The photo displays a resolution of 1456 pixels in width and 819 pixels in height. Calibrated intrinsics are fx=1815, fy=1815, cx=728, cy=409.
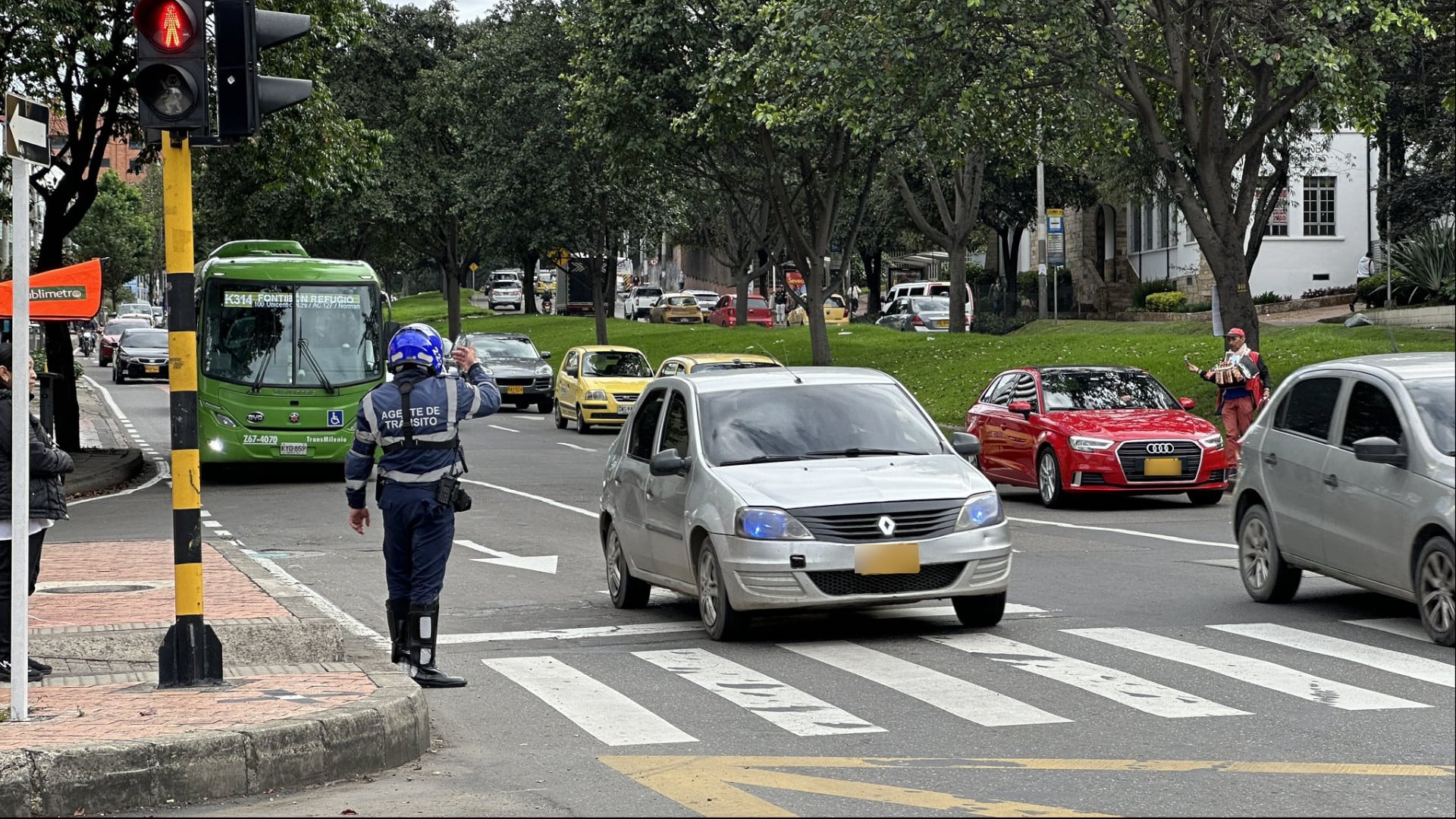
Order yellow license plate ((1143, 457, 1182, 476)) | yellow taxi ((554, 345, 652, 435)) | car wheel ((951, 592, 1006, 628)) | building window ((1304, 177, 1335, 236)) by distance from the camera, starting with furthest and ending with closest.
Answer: building window ((1304, 177, 1335, 236))
yellow taxi ((554, 345, 652, 435))
yellow license plate ((1143, 457, 1182, 476))
car wheel ((951, 592, 1006, 628))

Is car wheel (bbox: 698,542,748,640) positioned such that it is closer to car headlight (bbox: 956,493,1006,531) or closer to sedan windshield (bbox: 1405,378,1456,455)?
car headlight (bbox: 956,493,1006,531)

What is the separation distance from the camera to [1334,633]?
32.0 feet

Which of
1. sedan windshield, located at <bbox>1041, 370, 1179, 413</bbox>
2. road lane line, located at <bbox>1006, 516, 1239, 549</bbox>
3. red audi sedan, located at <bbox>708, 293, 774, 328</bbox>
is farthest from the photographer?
red audi sedan, located at <bbox>708, 293, 774, 328</bbox>

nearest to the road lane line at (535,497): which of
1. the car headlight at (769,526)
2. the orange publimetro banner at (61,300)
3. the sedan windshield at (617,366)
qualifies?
the orange publimetro banner at (61,300)

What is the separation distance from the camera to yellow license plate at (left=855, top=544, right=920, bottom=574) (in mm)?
10031

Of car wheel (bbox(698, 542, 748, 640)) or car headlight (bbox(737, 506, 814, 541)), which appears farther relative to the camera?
car wheel (bbox(698, 542, 748, 640))

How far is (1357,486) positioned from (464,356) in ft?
15.2

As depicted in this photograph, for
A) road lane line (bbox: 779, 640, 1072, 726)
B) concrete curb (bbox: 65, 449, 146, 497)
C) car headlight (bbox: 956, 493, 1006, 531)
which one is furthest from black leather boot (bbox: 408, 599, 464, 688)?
concrete curb (bbox: 65, 449, 146, 497)

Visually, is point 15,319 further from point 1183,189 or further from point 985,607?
point 1183,189

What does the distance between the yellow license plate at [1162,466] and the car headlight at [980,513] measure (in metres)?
8.33

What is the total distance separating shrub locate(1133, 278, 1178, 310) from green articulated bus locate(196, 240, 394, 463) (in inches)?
1446

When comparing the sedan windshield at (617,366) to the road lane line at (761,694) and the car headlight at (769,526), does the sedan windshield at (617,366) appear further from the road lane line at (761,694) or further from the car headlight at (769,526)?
the road lane line at (761,694)

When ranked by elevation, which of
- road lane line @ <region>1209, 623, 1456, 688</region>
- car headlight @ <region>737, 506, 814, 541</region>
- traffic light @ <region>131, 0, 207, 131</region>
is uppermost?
traffic light @ <region>131, 0, 207, 131</region>

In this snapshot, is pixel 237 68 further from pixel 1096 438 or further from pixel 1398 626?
pixel 1096 438
